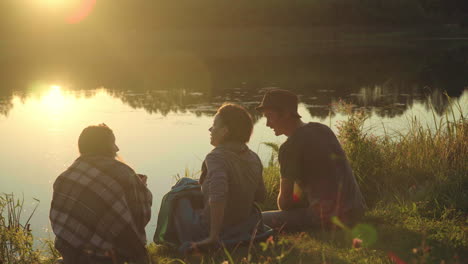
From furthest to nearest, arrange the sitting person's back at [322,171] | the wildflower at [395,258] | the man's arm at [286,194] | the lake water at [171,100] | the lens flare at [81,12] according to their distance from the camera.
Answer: the lens flare at [81,12]
the lake water at [171,100]
the man's arm at [286,194]
the sitting person's back at [322,171]
the wildflower at [395,258]

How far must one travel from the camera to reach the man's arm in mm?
3806

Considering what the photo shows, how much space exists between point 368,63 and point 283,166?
2146cm

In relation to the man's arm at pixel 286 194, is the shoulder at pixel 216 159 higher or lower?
higher

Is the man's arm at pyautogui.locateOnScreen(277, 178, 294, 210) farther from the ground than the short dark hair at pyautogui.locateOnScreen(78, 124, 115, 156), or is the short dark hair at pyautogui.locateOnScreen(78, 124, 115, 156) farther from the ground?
the short dark hair at pyautogui.locateOnScreen(78, 124, 115, 156)

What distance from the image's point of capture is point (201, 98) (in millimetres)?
14758

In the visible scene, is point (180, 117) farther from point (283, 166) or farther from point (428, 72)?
point (428, 72)

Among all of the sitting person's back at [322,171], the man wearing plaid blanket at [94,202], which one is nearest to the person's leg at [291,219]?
the sitting person's back at [322,171]

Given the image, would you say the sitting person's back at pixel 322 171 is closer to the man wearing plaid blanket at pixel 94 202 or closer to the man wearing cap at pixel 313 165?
the man wearing cap at pixel 313 165


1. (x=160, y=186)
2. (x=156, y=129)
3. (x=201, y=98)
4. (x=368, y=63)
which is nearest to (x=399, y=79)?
(x=368, y=63)

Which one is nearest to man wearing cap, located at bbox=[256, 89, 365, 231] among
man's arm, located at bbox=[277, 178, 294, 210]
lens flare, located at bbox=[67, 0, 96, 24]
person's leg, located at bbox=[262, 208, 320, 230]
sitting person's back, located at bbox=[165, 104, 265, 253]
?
man's arm, located at bbox=[277, 178, 294, 210]

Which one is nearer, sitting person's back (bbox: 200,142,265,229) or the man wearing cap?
sitting person's back (bbox: 200,142,265,229)

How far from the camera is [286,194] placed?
391cm

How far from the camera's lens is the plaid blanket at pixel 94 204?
3.41m

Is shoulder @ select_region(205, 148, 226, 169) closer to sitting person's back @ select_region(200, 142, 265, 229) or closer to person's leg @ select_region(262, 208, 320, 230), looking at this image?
sitting person's back @ select_region(200, 142, 265, 229)
